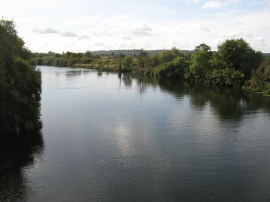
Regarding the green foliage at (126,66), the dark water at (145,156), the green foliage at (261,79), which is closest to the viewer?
the dark water at (145,156)

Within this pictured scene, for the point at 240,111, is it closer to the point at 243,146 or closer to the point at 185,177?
the point at 243,146

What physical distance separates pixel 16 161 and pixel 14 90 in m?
11.5

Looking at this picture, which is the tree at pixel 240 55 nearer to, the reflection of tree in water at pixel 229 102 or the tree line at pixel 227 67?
the tree line at pixel 227 67

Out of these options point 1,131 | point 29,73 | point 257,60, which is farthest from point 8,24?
point 257,60

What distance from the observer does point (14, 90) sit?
45.3 metres

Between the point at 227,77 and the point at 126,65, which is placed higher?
the point at 126,65

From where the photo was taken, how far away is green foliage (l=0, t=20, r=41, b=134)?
44.8m

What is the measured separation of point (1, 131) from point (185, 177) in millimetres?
25885

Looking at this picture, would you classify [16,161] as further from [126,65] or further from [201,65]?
[126,65]

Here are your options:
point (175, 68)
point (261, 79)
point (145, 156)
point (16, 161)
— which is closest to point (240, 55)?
point (261, 79)

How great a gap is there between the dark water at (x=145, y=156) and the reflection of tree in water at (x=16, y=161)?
0.30 ft

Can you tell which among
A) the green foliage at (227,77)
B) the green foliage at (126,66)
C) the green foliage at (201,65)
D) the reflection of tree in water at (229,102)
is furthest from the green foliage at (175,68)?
the reflection of tree in water at (229,102)

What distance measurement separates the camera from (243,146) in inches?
1672

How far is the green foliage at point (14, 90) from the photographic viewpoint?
44750 mm
